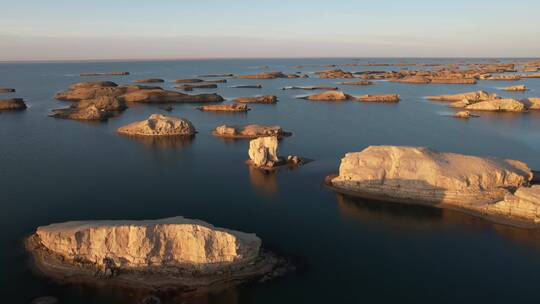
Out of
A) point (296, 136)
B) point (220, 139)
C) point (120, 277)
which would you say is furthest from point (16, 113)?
point (120, 277)

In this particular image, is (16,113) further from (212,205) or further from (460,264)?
(460,264)

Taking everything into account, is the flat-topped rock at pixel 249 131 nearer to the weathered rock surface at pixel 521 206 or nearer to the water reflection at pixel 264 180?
the water reflection at pixel 264 180

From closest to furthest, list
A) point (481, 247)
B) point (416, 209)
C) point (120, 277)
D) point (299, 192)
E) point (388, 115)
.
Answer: point (120, 277)
point (481, 247)
point (416, 209)
point (299, 192)
point (388, 115)

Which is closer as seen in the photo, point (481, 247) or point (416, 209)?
point (481, 247)

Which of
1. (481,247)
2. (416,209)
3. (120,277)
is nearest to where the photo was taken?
(120,277)

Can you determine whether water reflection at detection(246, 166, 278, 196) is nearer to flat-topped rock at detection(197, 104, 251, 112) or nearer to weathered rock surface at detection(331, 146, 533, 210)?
weathered rock surface at detection(331, 146, 533, 210)

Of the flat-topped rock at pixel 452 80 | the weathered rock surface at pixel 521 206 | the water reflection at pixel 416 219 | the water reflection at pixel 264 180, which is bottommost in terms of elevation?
the water reflection at pixel 416 219

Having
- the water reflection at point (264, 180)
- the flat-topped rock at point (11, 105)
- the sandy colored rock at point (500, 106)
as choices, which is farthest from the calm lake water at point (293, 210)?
the flat-topped rock at point (11, 105)
